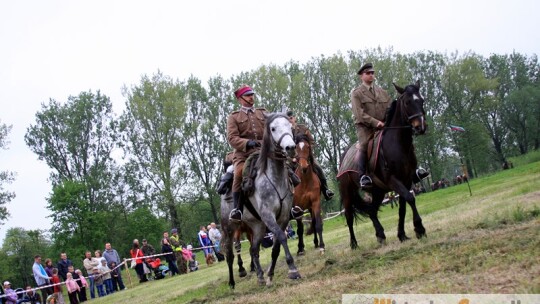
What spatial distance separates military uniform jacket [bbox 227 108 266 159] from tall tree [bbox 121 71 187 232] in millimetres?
39056

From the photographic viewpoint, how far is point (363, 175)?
421 inches

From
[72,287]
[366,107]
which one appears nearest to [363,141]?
[366,107]

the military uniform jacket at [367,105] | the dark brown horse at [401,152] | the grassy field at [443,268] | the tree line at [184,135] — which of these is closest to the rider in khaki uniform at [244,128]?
the military uniform jacket at [367,105]

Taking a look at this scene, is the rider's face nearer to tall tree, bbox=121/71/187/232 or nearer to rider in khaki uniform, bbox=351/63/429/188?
rider in khaki uniform, bbox=351/63/429/188

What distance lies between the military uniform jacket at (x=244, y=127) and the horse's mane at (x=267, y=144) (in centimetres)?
84

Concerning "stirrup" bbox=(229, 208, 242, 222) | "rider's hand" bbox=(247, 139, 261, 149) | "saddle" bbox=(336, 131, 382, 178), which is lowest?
"stirrup" bbox=(229, 208, 242, 222)

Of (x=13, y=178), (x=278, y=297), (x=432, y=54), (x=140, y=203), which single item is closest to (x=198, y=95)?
(x=140, y=203)

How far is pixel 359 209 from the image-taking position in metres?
12.0

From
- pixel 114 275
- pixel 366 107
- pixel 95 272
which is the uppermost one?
pixel 366 107

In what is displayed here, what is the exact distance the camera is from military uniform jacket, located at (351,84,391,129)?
1102 cm

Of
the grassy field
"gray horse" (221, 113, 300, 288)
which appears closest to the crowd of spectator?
"gray horse" (221, 113, 300, 288)

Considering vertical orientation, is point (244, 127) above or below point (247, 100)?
below

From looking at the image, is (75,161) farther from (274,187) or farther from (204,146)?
(274,187)

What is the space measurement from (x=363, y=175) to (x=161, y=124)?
40.5 m
